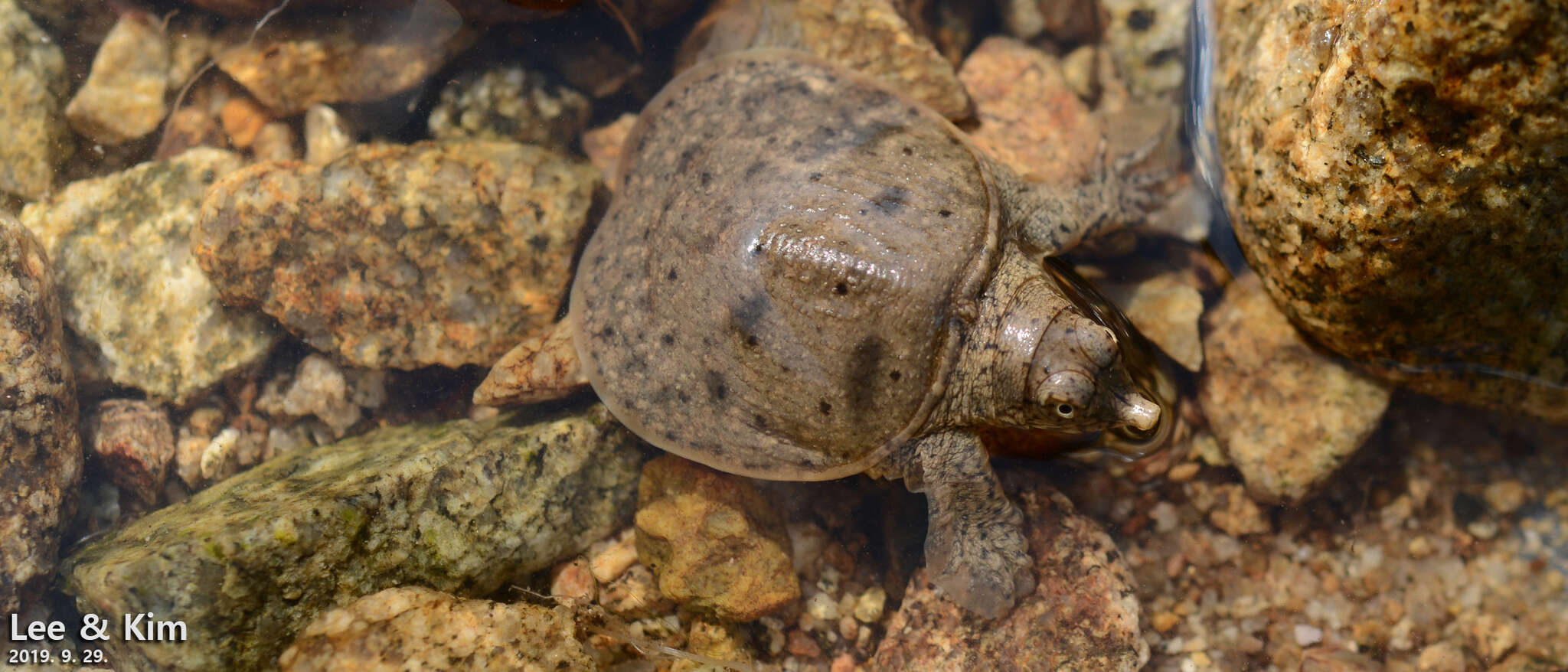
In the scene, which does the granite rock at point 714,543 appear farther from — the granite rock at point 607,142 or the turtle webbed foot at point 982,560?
the granite rock at point 607,142

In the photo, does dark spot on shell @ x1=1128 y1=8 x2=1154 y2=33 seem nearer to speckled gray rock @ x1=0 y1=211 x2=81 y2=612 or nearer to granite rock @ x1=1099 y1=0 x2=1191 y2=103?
granite rock @ x1=1099 y1=0 x2=1191 y2=103

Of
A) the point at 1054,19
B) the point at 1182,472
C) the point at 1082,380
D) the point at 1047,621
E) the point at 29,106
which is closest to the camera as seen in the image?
the point at 1082,380

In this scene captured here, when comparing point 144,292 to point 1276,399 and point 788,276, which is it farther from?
point 1276,399

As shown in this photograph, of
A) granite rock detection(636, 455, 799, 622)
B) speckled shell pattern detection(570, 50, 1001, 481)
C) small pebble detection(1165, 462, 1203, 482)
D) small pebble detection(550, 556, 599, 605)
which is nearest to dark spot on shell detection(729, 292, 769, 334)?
speckled shell pattern detection(570, 50, 1001, 481)

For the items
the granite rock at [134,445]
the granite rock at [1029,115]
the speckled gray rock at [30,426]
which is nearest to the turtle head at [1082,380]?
the granite rock at [1029,115]

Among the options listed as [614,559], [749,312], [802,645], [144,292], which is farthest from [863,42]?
[144,292]
